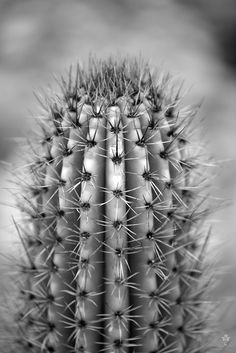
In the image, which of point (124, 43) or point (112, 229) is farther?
point (124, 43)

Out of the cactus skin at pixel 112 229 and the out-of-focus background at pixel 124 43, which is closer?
the cactus skin at pixel 112 229

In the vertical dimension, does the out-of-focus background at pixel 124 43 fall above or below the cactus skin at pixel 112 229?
above

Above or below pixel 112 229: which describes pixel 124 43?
above

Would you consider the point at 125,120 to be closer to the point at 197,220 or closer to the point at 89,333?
the point at 197,220
